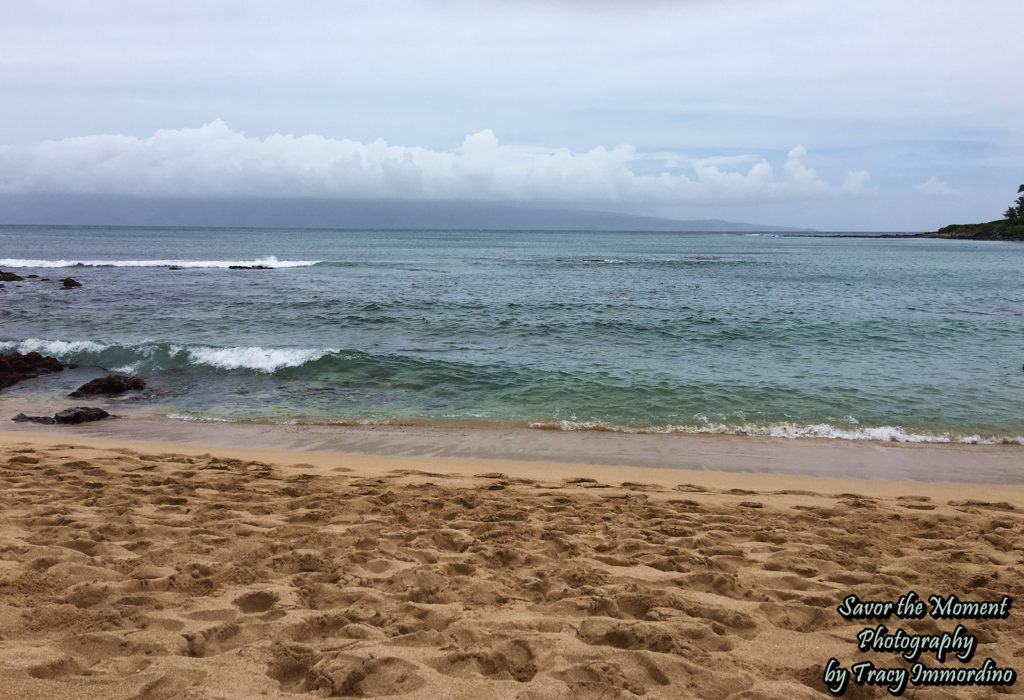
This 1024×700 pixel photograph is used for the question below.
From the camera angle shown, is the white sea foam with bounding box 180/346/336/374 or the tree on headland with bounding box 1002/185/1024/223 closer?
the white sea foam with bounding box 180/346/336/374

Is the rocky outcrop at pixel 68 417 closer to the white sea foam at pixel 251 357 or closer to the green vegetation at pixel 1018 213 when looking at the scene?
the white sea foam at pixel 251 357

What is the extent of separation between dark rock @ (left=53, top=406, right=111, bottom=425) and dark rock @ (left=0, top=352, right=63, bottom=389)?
3726mm

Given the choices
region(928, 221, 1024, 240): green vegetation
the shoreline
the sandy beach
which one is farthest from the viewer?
region(928, 221, 1024, 240): green vegetation

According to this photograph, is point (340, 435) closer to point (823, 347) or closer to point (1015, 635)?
point (1015, 635)

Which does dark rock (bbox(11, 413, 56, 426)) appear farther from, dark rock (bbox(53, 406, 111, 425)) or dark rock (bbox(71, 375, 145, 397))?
dark rock (bbox(71, 375, 145, 397))

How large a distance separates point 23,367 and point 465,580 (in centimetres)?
1389

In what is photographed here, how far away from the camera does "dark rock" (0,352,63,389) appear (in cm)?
1300

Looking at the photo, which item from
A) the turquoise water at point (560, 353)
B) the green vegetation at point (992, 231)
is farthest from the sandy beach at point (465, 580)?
the green vegetation at point (992, 231)

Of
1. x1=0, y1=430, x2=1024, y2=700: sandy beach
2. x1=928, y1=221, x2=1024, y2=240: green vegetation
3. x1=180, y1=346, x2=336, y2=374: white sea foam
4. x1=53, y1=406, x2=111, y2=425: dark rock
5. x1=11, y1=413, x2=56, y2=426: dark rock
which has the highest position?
x1=928, y1=221, x2=1024, y2=240: green vegetation

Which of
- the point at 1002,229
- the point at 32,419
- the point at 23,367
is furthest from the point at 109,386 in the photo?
the point at 1002,229

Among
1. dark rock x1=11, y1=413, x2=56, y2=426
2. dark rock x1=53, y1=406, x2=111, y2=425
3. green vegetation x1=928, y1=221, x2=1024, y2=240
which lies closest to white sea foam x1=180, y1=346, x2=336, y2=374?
dark rock x1=53, y1=406, x2=111, y2=425

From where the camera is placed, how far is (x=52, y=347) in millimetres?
15742

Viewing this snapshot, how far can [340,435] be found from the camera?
9734 millimetres

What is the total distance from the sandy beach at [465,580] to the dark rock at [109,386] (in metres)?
5.37
